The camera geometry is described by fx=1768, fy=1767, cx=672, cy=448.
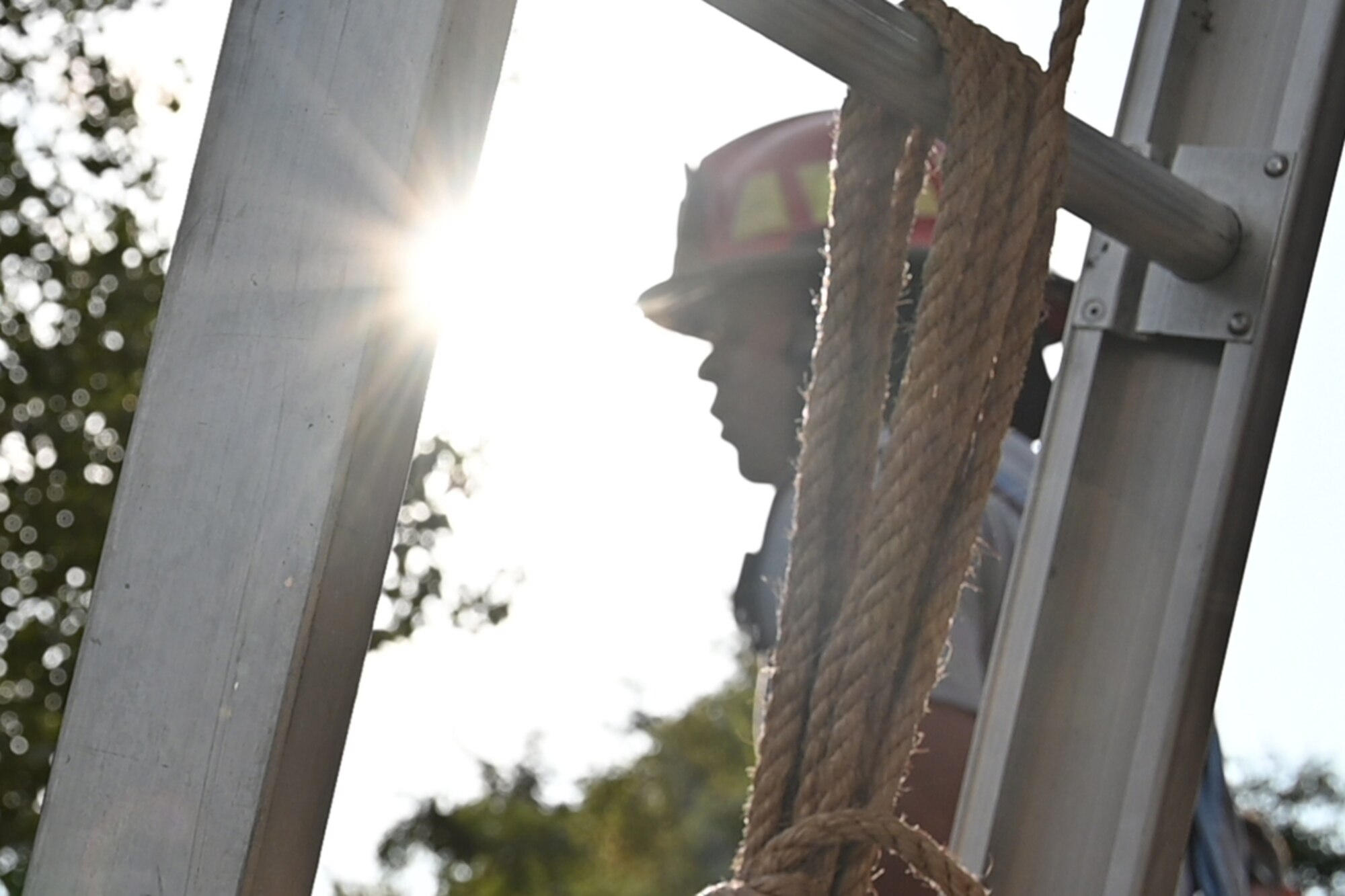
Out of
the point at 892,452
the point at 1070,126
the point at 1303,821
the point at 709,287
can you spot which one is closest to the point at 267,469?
the point at 892,452

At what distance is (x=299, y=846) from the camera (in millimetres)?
543

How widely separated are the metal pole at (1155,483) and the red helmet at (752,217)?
3.94 ft

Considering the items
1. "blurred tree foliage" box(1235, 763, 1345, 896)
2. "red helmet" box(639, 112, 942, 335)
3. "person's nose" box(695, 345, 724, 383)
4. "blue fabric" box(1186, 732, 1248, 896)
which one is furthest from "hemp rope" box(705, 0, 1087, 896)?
"blurred tree foliage" box(1235, 763, 1345, 896)

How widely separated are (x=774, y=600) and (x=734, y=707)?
8.33 meters

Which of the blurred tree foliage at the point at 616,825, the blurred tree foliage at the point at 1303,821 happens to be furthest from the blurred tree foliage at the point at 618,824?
the blurred tree foliage at the point at 1303,821

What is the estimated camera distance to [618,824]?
34.1 ft

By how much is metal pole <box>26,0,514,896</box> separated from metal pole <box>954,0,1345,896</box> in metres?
0.51

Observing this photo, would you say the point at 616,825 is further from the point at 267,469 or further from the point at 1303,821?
the point at 267,469

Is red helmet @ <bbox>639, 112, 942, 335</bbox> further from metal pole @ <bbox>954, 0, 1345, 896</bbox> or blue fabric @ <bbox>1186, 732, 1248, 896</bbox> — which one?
metal pole @ <bbox>954, 0, 1345, 896</bbox>

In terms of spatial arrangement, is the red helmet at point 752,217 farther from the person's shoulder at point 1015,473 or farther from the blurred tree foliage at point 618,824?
the blurred tree foliage at point 618,824

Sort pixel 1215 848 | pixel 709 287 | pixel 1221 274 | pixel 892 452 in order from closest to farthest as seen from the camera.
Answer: pixel 892 452 → pixel 1221 274 → pixel 1215 848 → pixel 709 287

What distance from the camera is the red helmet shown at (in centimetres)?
236

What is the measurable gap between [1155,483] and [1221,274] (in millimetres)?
118

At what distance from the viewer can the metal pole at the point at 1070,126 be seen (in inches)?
27.6
